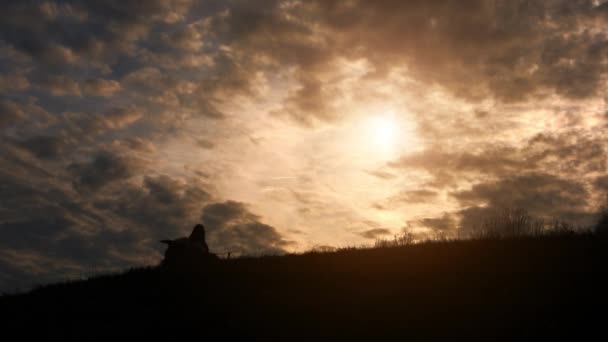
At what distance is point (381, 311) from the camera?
1709 cm

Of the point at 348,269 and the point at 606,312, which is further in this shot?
the point at 348,269

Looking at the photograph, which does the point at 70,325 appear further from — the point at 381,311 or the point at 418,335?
the point at 418,335

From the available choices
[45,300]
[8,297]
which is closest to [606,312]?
[45,300]

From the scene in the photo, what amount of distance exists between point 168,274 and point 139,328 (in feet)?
23.5

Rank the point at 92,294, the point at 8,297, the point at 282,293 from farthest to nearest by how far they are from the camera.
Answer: the point at 8,297 → the point at 92,294 → the point at 282,293

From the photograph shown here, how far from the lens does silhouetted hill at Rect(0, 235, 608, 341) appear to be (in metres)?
15.5

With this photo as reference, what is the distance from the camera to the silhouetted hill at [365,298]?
1550 cm

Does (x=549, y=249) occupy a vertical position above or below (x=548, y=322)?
above

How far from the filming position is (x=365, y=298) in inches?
727

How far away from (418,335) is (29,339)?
1499 centimetres

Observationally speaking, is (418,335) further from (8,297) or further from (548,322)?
(8,297)

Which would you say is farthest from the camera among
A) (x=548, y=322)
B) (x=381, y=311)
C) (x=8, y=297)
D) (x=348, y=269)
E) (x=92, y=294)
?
(x=8, y=297)

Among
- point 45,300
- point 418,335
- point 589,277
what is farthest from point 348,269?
point 45,300

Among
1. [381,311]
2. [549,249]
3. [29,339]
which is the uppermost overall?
[549,249]
